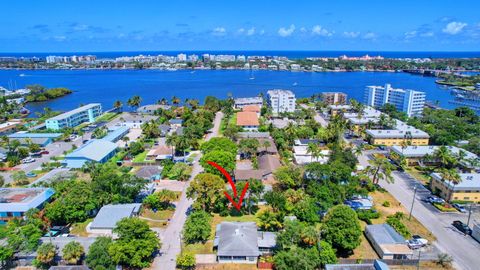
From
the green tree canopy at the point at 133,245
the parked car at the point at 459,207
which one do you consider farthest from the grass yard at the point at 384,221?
the green tree canopy at the point at 133,245

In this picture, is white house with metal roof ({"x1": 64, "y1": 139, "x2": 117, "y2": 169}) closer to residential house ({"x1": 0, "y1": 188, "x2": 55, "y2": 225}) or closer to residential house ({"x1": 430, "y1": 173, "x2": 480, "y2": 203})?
residential house ({"x1": 0, "y1": 188, "x2": 55, "y2": 225})

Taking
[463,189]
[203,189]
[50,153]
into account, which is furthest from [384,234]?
[50,153]

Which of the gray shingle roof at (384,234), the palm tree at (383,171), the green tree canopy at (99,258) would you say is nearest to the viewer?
the green tree canopy at (99,258)

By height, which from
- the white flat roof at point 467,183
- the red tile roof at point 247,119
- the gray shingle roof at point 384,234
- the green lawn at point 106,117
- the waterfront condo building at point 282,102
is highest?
the waterfront condo building at point 282,102

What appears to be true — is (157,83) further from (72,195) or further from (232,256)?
(232,256)

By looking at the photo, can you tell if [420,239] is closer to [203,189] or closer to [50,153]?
[203,189]

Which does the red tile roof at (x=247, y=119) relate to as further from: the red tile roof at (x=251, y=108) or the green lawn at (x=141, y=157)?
the green lawn at (x=141, y=157)
